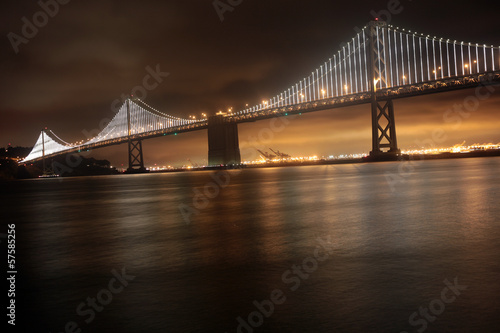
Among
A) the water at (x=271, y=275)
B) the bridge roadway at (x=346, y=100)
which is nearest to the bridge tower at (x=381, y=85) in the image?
the bridge roadway at (x=346, y=100)

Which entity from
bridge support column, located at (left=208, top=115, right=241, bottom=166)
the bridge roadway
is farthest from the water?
bridge support column, located at (left=208, top=115, right=241, bottom=166)

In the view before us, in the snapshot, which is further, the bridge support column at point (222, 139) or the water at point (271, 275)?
the bridge support column at point (222, 139)

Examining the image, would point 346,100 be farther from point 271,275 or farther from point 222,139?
point 271,275

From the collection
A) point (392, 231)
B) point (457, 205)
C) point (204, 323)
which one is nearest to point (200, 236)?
point (392, 231)

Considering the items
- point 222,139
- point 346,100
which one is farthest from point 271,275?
point 222,139

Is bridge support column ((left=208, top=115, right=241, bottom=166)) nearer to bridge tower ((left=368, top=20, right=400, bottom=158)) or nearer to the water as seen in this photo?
bridge tower ((left=368, top=20, right=400, bottom=158))

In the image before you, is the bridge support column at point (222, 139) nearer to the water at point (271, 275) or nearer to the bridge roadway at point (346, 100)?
the bridge roadway at point (346, 100)
